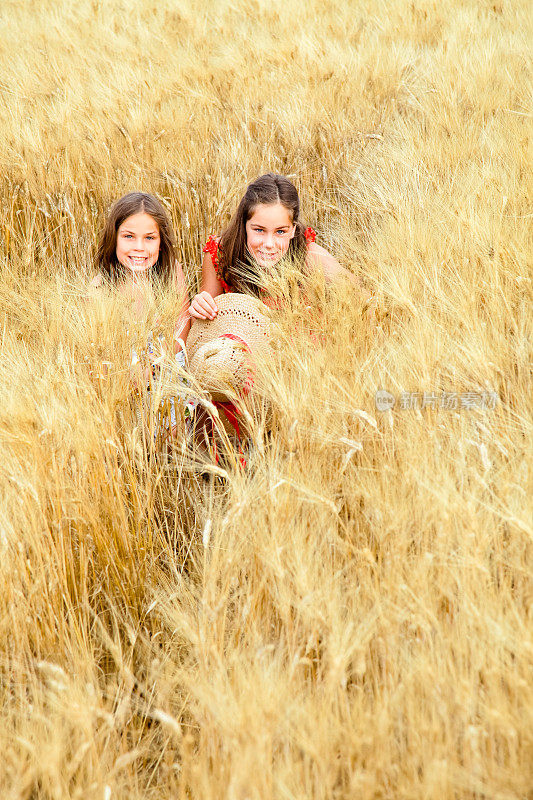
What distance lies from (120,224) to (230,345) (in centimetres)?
125

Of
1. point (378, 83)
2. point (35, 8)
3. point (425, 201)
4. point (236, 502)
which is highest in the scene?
point (35, 8)

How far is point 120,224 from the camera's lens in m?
2.74

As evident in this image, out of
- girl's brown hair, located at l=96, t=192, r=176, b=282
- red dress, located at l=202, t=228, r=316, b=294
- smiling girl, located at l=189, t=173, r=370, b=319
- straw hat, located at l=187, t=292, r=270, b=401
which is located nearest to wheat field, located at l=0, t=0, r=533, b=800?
straw hat, located at l=187, t=292, r=270, b=401

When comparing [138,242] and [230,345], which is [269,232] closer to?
[138,242]

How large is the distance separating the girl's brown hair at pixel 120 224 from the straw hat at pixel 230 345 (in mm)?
580

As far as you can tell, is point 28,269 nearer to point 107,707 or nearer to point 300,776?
point 107,707

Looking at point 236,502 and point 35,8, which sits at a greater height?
point 35,8

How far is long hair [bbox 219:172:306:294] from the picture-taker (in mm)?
2592

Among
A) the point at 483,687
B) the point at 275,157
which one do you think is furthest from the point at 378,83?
the point at 483,687

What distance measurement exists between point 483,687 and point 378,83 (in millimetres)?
3358

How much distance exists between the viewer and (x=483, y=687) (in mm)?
926

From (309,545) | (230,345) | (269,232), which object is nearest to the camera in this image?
(309,545)

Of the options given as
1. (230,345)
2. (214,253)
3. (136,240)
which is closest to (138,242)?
Result: (136,240)

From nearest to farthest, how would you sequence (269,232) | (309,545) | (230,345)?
(309,545)
(230,345)
(269,232)
